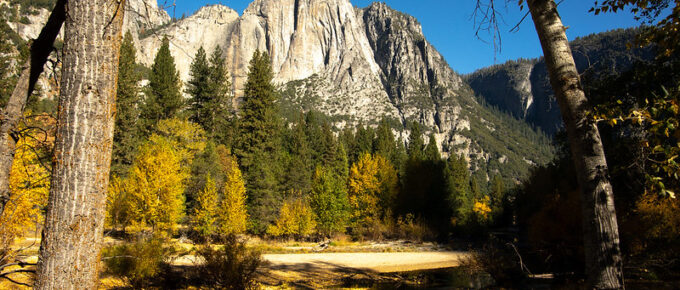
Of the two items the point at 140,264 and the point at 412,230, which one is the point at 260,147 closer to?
the point at 412,230

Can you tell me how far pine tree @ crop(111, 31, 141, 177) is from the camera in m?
28.5

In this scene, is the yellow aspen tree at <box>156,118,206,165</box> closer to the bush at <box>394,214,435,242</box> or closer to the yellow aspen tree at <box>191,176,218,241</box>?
the yellow aspen tree at <box>191,176,218,241</box>

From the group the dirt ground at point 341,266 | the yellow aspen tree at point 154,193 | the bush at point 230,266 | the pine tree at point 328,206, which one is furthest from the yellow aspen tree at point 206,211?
the bush at point 230,266

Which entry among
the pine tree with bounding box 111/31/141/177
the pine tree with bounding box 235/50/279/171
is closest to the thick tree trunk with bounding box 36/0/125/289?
the pine tree with bounding box 235/50/279/171

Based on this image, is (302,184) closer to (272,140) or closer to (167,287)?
(272,140)

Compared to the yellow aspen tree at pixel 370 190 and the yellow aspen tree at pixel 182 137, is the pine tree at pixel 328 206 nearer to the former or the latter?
the yellow aspen tree at pixel 370 190

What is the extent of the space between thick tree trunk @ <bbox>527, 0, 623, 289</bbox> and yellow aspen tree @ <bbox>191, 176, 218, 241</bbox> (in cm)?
2346

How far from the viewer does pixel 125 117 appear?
29500mm

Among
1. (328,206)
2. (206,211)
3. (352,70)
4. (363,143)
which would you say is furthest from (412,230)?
(352,70)

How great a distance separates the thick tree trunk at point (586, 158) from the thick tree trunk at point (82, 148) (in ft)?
11.3

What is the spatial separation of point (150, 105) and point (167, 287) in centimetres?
2503

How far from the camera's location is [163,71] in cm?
3397

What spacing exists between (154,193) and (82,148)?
21271 millimetres

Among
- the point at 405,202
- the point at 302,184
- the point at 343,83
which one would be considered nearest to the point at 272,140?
the point at 302,184
